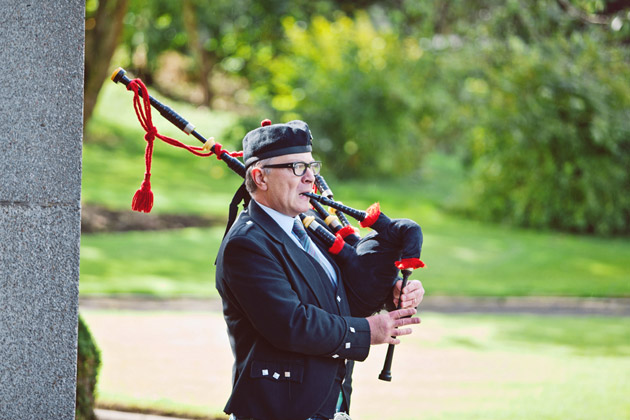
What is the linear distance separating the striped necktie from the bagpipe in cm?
9

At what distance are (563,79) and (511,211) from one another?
3112 millimetres

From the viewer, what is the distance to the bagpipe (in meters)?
3.05

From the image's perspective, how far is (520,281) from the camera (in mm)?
12758

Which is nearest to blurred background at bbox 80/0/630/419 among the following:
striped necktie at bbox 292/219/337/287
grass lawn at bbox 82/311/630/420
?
grass lawn at bbox 82/311/630/420

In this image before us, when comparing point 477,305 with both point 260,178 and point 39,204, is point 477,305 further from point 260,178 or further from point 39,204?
point 39,204

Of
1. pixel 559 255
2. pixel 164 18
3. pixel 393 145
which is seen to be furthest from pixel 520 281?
pixel 164 18

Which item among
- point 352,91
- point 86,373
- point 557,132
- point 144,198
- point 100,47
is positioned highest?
point 352,91

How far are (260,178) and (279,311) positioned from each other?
0.49m

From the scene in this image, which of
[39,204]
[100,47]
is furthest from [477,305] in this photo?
[39,204]

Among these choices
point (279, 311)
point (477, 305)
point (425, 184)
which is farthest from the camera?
point (425, 184)

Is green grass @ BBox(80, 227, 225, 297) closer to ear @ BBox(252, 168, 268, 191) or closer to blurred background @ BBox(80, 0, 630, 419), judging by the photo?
blurred background @ BBox(80, 0, 630, 419)

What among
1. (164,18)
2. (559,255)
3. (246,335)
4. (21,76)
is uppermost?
(164,18)

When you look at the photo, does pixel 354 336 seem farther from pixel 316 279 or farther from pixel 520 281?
pixel 520 281

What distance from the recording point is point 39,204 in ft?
9.56
